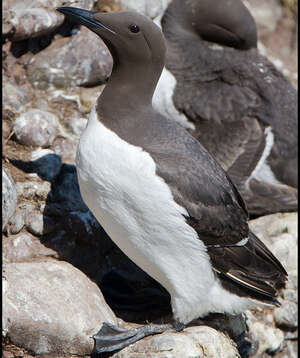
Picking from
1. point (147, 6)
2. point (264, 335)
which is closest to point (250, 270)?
point (264, 335)

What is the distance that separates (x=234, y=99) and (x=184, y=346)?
258cm

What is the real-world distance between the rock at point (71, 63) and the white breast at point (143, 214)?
6.16 ft

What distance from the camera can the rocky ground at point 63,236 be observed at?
4090 millimetres

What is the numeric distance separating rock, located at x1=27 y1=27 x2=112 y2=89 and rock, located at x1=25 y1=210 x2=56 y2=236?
5.10 feet

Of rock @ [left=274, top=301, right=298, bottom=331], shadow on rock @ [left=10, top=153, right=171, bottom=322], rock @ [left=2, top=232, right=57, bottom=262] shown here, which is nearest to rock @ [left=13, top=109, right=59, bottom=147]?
shadow on rock @ [left=10, top=153, right=171, bottom=322]

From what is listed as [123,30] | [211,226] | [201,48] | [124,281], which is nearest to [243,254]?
[211,226]

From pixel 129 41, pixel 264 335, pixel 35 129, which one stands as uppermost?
pixel 129 41

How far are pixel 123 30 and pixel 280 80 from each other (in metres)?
2.55

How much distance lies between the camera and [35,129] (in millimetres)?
5270

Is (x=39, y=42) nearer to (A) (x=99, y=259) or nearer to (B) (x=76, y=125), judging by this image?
(B) (x=76, y=125)

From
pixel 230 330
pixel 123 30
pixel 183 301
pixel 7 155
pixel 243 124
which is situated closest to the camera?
pixel 123 30

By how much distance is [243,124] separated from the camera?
593cm

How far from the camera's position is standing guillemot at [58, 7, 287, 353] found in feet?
13.0

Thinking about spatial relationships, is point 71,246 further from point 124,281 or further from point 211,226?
point 211,226
